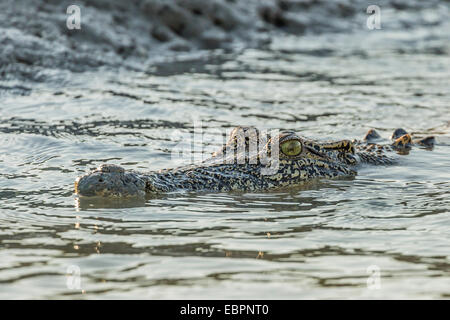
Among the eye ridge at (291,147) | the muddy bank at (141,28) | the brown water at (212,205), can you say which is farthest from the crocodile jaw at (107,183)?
the muddy bank at (141,28)

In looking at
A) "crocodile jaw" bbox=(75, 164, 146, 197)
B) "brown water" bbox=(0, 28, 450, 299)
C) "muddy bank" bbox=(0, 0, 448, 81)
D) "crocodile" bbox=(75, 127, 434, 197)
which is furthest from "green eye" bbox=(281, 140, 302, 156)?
"muddy bank" bbox=(0, 0, 448, 81)

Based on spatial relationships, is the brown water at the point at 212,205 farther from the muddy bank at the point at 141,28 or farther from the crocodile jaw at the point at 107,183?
the muddy bank at the point at 141,28

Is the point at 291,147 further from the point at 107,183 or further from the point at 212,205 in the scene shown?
the point at 107,183

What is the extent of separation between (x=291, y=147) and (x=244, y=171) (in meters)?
0.50

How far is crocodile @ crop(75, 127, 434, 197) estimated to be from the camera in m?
6.38

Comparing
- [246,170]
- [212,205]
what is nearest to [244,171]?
[246,170]

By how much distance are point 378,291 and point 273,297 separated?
0.65m

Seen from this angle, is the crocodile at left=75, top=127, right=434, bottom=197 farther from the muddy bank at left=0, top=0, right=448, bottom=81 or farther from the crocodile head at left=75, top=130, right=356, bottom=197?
the muddy bank at left=0, top=0, right=448, bottom=81

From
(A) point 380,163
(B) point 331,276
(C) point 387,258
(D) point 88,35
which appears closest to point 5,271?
(B) point 331,276

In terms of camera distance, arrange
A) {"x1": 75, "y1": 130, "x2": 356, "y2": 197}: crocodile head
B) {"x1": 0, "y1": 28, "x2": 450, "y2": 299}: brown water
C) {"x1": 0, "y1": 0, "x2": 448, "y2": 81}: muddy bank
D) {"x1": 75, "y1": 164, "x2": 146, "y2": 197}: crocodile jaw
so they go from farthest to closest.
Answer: {"x1": 0, "y1": 0, "x2": 448, "y2": 81}: muddy bank → {"x1": 75, "y1": 130, "x2": 356, "y2": 197}: crocodile head → {"x1": 75, "y1": 164, "x2": 146, "y2": 197}: crocodile jaw → {"x1": 0, "y1": 28, "x2": 450, "y2": 299}: brown water

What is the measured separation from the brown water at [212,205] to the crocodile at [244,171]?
0.44 feet

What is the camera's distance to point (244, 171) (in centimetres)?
699

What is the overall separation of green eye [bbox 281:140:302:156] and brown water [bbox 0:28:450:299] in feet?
1.15
